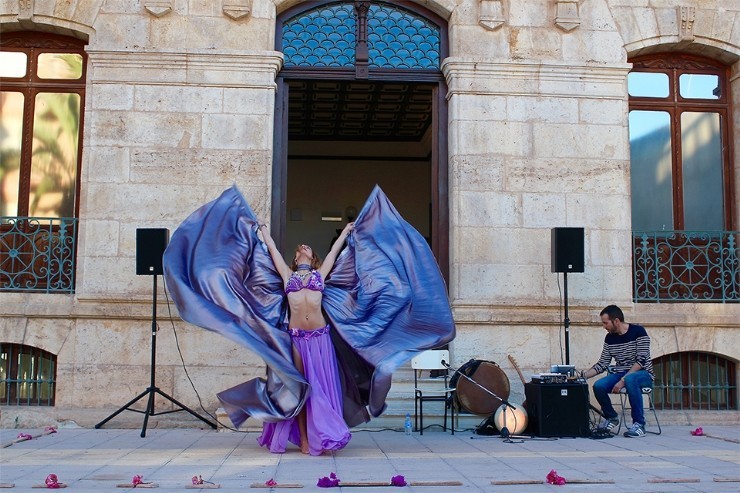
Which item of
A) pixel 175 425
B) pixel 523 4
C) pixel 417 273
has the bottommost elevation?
pixel 175 425

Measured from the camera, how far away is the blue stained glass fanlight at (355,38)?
10.9 meters

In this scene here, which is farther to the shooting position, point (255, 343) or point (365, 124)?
point (365, 124)

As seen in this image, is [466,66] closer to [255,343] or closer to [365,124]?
[255,343]

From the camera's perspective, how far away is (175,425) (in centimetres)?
970

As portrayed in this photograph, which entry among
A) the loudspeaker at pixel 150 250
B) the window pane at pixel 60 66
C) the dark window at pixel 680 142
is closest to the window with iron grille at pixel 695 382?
the dark window at pixel 680 142

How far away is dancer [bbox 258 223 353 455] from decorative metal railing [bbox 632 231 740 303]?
4.77m

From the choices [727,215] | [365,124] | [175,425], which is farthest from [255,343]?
[365,124]

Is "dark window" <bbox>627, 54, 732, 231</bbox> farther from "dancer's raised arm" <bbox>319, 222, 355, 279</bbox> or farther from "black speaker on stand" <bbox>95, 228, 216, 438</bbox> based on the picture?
"black speaker on stand" <bbox>95, 228, 216, 438</bbox>

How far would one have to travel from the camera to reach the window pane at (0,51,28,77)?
10.9 m

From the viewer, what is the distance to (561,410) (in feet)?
29.2

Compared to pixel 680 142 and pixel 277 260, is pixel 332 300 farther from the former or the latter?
pixel 680 142

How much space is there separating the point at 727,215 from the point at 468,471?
21.2 ft

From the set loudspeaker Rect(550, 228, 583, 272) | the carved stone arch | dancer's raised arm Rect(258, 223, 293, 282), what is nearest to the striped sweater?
loudspeaker Rect(550, 228, 583, 272)

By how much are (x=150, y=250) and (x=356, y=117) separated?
29.5 ft
